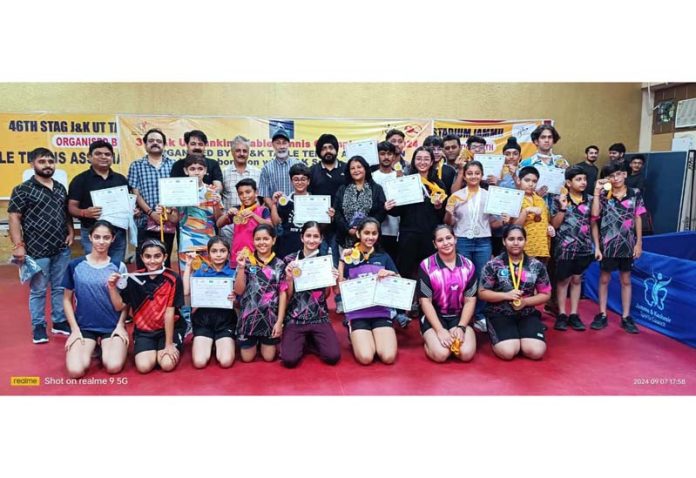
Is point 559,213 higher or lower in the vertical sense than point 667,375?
higher

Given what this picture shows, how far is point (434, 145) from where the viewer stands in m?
4.53

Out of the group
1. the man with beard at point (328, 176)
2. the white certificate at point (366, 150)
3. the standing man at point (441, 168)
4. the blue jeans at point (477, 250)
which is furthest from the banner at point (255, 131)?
the blue jeans at point (477, 250)

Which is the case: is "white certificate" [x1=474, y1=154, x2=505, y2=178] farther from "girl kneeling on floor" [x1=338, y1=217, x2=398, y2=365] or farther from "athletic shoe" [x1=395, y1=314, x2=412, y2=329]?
"athletic shoe" [x1=395, y1=314, x2=412, y2=329]

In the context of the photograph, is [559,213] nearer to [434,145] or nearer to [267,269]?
[434,145]

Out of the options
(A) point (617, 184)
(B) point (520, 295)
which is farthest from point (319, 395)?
(A) point (617, 184)

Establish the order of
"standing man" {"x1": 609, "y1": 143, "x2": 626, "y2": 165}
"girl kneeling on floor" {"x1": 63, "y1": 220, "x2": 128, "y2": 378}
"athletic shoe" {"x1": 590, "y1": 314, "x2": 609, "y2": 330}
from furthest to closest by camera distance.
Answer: "standing man" {"x1": 609, "y1": 143, "x2": 626, "y2": 165}, "athletic shoe" {"x1": 590, "y1": 314, "x2": 609, "y2": 330}, "girl kneeling on floor" {"x1": 63, "y1": 220, "x2": 128, "y2": 378}

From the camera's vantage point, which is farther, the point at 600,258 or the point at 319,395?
the point at 600,258

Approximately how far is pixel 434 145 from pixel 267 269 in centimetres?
199

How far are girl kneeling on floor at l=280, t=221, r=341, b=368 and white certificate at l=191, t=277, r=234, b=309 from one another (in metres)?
0.47

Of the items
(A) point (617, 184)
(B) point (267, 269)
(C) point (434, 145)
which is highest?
(C) point (434, 145)

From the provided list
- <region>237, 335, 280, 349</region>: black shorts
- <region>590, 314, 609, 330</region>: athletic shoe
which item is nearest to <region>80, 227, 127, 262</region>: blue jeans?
<region>237, 335, 280, 349</region>: black shorts

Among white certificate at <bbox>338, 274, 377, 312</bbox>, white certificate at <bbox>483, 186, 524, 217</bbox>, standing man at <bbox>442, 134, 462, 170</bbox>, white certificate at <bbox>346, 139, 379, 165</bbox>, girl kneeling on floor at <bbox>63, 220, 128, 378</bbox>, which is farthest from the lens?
standing man at <bbox>442, 134, 462, 170</bbox>

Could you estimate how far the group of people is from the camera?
364cm

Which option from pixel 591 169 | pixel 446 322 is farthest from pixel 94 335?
pixel 591 169
